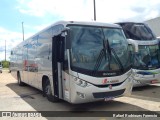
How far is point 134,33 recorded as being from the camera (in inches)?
534

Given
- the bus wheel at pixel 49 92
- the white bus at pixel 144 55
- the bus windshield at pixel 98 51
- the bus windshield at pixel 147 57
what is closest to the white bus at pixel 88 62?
the bus windshield at pixel 98 51

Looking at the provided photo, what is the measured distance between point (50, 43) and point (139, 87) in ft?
21.9

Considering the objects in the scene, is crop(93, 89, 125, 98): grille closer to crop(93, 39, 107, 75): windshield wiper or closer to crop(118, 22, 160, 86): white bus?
crop(93, 39, 107, 75): windshield wiper

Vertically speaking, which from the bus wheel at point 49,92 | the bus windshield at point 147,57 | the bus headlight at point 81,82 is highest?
the bus windshield at point 147,57

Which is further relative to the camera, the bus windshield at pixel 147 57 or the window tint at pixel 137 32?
the window tint at pixel 137 32

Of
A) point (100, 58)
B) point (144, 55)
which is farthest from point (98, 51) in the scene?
point (144, 55)

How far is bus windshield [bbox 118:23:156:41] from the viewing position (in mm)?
13516

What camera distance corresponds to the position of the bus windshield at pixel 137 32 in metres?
13.5

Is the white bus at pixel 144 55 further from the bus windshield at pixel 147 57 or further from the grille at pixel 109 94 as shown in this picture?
the grille at pixel 109 94

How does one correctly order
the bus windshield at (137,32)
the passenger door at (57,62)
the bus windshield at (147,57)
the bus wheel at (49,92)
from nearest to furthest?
1. the passenger door at (57,62)
2. the bus wheel at (49,92)
3. the bus windshield at (147,57)
4. the bus windshield at (137,32)

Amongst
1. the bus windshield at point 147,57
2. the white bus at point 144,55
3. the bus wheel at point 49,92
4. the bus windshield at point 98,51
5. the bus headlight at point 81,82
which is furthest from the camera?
the bus windshield at point 147,57

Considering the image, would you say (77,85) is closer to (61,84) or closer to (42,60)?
(61,84)

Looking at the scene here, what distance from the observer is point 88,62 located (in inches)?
327

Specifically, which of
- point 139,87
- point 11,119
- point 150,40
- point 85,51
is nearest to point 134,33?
point 150,40
